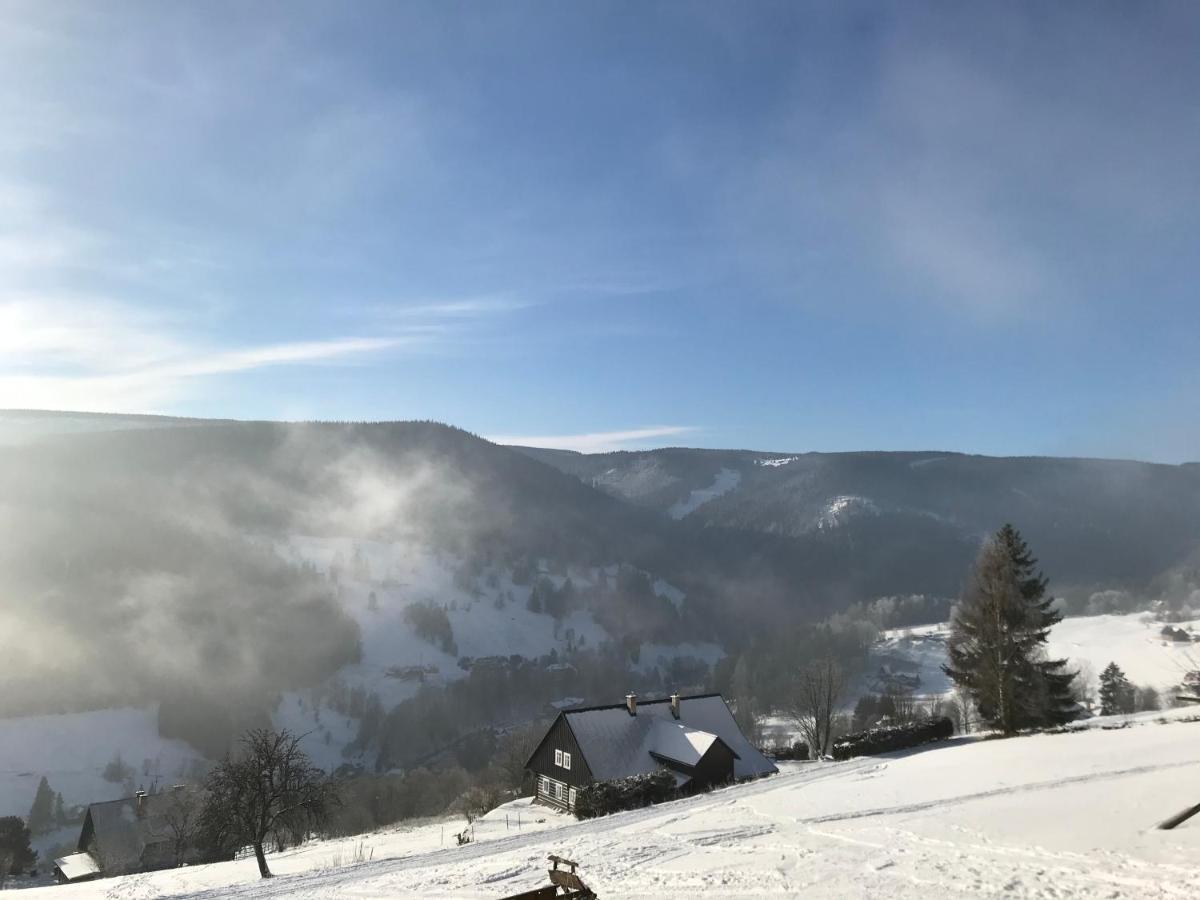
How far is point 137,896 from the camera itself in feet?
61.6

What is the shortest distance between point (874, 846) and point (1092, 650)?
562 feet

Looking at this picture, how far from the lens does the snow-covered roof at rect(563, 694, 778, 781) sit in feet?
136

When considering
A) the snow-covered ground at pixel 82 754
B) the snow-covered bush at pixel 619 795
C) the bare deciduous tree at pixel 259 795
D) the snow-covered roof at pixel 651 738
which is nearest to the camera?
the bare deciduous tree at pixel 259 795

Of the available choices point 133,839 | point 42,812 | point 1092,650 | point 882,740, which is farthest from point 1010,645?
point 1092,650

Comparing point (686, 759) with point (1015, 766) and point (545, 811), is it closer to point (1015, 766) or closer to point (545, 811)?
point (545, 811)

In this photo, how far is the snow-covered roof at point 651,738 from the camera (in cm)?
→ 4138

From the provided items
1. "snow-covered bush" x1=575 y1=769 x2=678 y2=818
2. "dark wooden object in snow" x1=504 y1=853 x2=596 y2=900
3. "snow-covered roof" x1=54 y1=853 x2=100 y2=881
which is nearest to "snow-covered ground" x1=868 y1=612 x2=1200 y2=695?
"snow-covered bush" x1=575 y1=769 x2=678 y2=818

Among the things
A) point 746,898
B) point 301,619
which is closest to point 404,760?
point 301,619

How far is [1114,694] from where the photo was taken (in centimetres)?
9025

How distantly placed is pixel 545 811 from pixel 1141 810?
107 feet

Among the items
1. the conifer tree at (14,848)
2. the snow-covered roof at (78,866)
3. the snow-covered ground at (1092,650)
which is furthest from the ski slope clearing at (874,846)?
the snow-covered ground at (1092,650)

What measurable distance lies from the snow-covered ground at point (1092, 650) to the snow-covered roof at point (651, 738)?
96.9 metres

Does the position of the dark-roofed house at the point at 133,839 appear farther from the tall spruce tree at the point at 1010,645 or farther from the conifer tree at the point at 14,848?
the tall spruce tree at the point at 1010,645

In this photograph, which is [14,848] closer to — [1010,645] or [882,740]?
[882,740]
